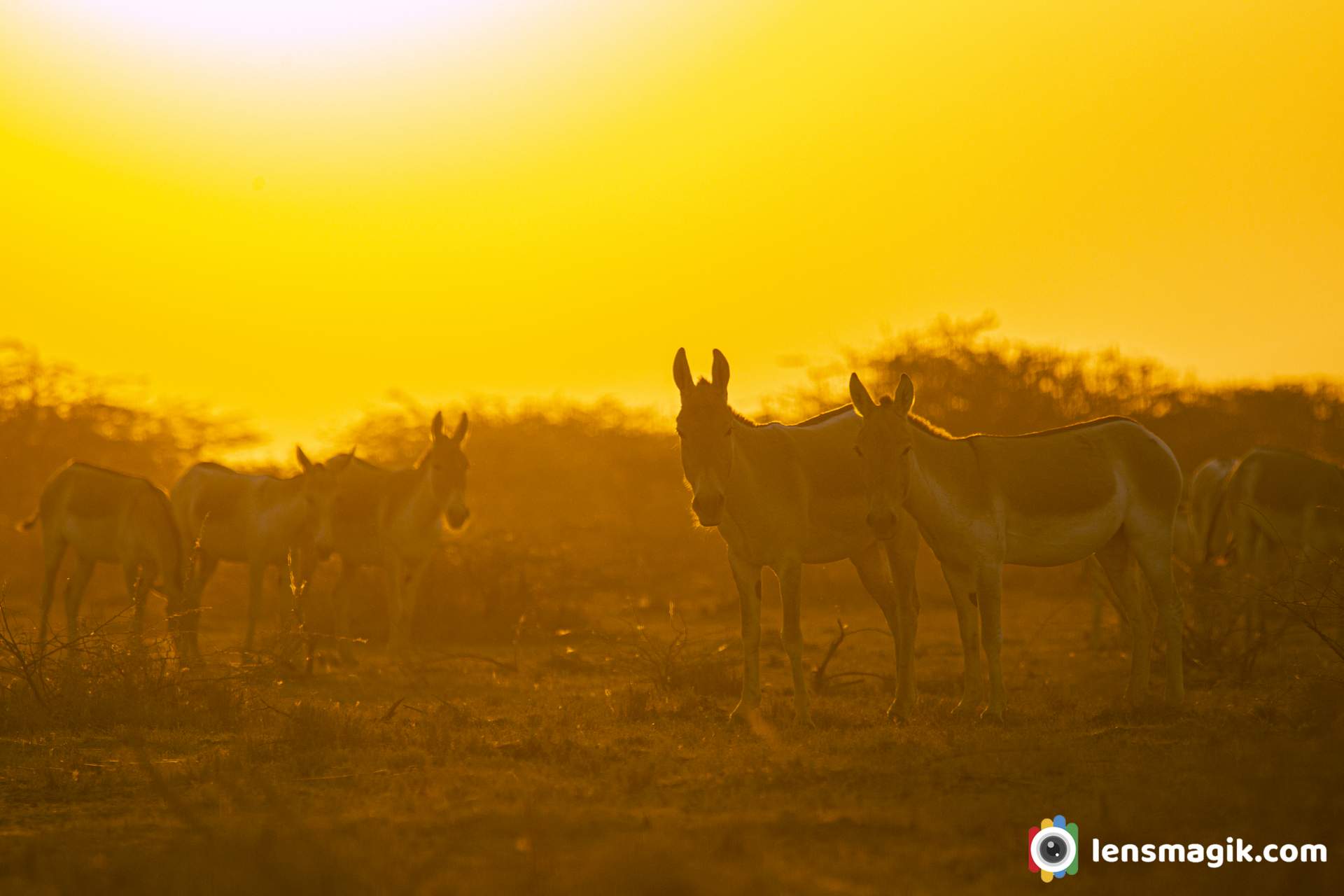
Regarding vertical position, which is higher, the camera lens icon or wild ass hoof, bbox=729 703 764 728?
wild ass hoof, bbox=729 703 764 728

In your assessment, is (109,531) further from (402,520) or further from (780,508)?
(780,508)

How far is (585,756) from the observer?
24.1 ft

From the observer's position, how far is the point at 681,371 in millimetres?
8875

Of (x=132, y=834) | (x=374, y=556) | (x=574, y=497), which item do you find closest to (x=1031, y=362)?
(x=574, y=497)

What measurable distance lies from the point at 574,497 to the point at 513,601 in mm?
15165

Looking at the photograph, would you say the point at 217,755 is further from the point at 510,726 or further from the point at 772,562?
the point at 772,562

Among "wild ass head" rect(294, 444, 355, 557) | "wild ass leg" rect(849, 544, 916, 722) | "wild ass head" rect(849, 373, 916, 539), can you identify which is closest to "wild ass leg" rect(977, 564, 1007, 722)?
"wild ass leg" rect(849, 544, 916, 722)

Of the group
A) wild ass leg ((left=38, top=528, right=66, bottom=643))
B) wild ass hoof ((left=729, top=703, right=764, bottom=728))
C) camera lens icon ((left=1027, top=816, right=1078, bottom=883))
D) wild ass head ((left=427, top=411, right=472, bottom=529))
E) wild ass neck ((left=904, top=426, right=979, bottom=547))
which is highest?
wild ass head ((left=427, top=411, right=472, bottom=529))

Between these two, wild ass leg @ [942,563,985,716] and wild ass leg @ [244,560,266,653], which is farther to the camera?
wild ass leg @ [244,560,266,653]

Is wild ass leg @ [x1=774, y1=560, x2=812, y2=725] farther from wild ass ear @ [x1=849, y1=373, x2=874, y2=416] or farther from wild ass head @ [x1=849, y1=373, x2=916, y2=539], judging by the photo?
wild ass ear @ [x1=849, y1=373, x2=874, y2=416]

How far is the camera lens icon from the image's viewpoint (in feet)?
15.5

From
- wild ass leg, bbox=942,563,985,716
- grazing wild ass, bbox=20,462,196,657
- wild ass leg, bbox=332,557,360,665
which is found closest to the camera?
wild ass leg, bbox=942,563,985,716

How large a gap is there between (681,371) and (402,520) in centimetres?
686

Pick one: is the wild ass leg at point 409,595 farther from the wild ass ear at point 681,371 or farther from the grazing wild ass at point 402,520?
the wild ass ear at point 681,371
